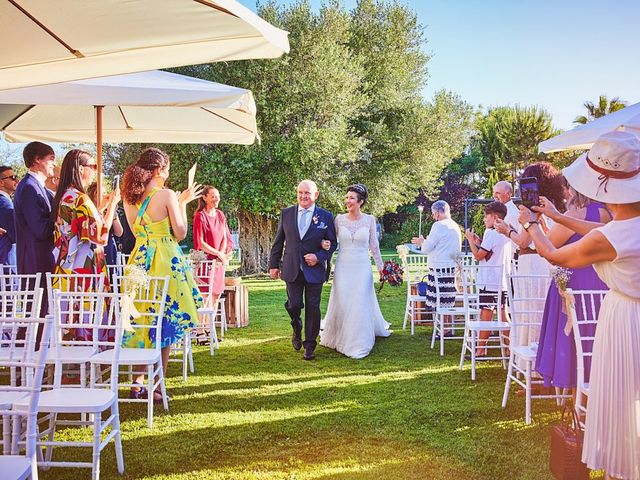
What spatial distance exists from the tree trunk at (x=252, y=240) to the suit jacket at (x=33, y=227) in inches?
569

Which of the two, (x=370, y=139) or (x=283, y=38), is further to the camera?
(x=370, y=139)

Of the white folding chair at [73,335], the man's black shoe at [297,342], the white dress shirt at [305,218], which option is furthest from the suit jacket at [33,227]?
the man's black shoe at [297,342]

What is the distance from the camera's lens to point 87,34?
3.13 meters

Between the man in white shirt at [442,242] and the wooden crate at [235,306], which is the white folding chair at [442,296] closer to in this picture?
the man in white shirt at [442,242]

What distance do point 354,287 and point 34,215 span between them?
3971 mm

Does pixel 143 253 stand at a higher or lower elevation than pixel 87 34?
lower

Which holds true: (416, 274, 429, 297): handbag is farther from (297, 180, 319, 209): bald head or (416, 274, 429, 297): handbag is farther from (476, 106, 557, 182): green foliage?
(476, 106, 557, 182): green foliage

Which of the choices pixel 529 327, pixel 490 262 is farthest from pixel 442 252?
pixel 529 327

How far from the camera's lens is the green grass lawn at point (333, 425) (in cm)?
390

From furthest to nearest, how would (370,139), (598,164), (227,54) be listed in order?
(370,139)
(227,54)
(598,164)

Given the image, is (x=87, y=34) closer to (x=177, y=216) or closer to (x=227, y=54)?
(x=227, y=54)

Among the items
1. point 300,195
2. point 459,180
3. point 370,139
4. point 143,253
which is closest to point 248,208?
point 370,139

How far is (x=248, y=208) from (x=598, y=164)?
52.5 ft

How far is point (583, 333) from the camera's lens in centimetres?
415
